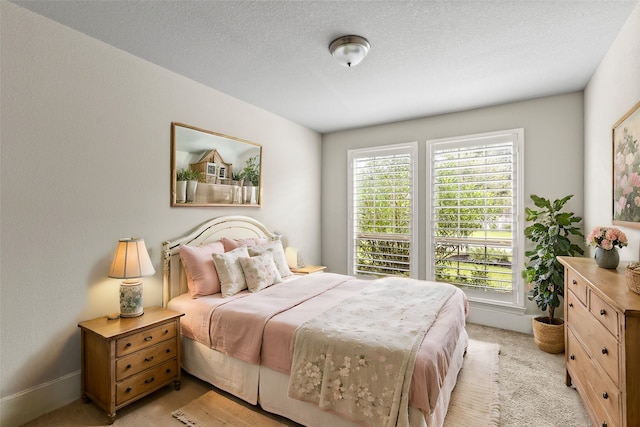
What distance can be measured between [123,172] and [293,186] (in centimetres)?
228

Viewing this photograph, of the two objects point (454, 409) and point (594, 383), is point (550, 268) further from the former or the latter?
point (454, 409)

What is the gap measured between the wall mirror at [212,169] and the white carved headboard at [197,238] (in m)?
0.21

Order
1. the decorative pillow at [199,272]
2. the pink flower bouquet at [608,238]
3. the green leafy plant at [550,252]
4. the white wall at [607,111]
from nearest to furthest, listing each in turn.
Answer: the pink flower bouquet at [608,238]
the white wall at [607,111]
the decorative pillow at [199,272]
the green leafy plant at [550,252]

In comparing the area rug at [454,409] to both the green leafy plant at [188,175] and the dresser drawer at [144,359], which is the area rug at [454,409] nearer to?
the dresser drawer at [144,359]

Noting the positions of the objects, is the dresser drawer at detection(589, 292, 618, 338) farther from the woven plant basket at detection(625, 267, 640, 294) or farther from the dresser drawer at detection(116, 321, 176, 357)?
the dresser drawer at detection(116, 321, 176, 357)

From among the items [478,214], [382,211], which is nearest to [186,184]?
[382,211]

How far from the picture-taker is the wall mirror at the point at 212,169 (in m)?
2.99

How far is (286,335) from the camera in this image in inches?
80.5

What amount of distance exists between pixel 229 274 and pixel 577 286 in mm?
2666

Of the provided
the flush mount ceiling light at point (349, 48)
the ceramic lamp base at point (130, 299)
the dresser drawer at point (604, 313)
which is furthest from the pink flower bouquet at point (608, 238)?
the ceramic lamp base at point (130, 299)

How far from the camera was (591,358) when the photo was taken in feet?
6.15

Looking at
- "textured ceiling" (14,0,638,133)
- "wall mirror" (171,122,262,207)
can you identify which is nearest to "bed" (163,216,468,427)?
"wall mirror" (171,122,262,207)

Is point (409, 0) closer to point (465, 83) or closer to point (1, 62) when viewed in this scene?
point (465, 83)

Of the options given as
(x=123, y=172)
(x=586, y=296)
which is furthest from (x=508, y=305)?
(x=123, y=172)
